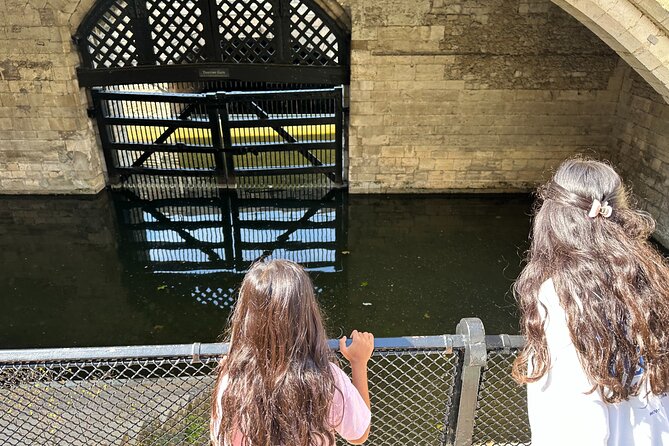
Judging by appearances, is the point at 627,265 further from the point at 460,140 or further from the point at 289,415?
the point at 460,140

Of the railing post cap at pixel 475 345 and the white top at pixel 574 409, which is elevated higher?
the white top at pixel 574 409

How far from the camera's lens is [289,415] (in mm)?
1175

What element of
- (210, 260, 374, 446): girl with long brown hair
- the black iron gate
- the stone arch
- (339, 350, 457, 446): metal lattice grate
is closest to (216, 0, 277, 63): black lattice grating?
the black iron gate

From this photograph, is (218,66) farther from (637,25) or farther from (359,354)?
(359,354)

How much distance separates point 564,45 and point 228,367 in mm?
6225

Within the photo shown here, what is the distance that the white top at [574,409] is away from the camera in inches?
43.1

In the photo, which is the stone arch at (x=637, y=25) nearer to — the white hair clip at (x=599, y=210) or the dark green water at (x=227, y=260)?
the dark green water at (x=227, y=260)

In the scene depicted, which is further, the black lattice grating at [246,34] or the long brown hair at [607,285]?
the black lattice grating at [246,34]

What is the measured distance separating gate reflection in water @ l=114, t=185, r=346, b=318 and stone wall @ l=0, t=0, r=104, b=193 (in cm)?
73

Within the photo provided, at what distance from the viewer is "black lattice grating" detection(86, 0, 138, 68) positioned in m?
6.00

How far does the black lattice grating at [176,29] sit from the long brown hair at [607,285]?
5.85 meters

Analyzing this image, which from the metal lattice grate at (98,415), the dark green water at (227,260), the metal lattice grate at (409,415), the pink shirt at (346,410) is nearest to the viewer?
the pink shirt at (346,410)

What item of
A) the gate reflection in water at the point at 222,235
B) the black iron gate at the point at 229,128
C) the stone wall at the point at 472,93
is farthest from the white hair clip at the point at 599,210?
the black iron gate at the point at 229,128

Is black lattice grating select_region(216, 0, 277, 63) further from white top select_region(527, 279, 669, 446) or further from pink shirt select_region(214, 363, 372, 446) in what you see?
white top select_region(527, 279, 669, 446)
